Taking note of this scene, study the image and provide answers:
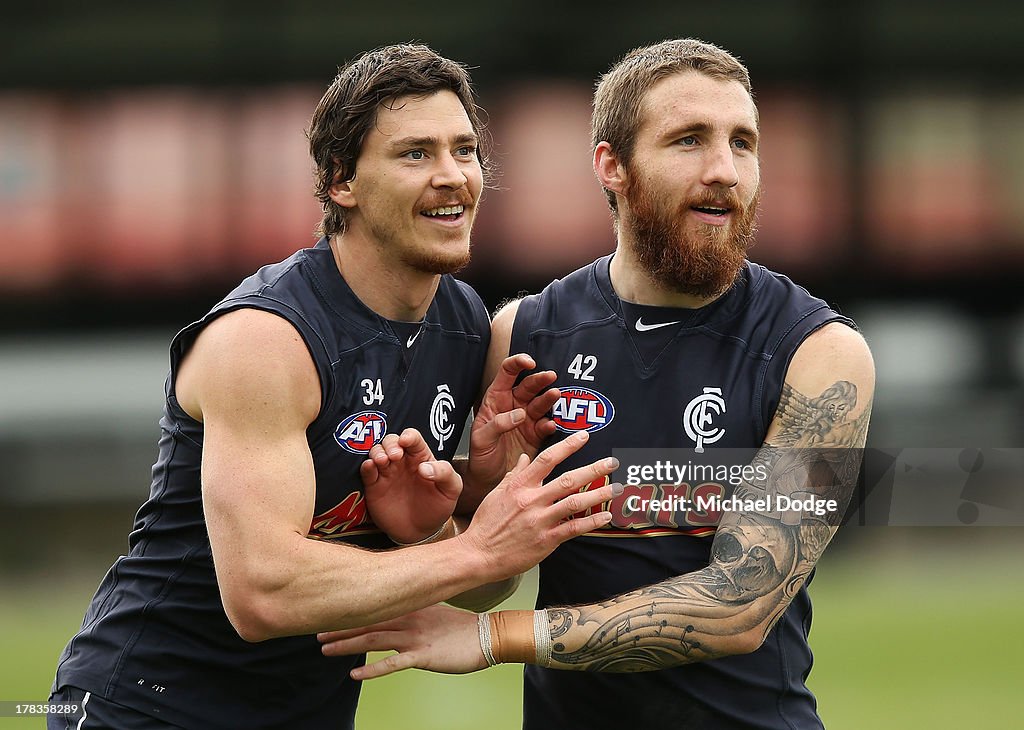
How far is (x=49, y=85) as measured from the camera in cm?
1308

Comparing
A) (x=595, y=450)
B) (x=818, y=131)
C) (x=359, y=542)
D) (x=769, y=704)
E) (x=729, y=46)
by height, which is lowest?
(x=769, y=704)

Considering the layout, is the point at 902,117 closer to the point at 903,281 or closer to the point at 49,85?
the point at 903,281

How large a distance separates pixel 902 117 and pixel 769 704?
10.5 m

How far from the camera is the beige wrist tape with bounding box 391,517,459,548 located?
405 centimetres

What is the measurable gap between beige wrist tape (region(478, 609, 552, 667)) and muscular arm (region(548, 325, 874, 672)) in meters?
0.03

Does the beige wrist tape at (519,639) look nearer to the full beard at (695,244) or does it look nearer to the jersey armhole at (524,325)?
the jersey armhole at (524,325)

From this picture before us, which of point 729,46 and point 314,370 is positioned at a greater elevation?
point 729,46

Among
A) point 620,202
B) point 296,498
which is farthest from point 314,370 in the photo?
point 620,202

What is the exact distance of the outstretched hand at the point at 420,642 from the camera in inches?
146

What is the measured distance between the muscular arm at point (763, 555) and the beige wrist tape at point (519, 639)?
0.10ft

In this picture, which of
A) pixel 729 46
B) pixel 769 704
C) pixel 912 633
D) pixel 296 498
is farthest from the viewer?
pixel 729 46

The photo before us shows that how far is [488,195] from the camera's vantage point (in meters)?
12.8

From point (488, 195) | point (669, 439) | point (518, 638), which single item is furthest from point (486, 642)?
point (488, 195)

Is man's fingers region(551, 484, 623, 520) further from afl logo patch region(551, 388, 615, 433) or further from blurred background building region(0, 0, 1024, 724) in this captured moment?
blurred background building region(0, 0, 1024, 724)
